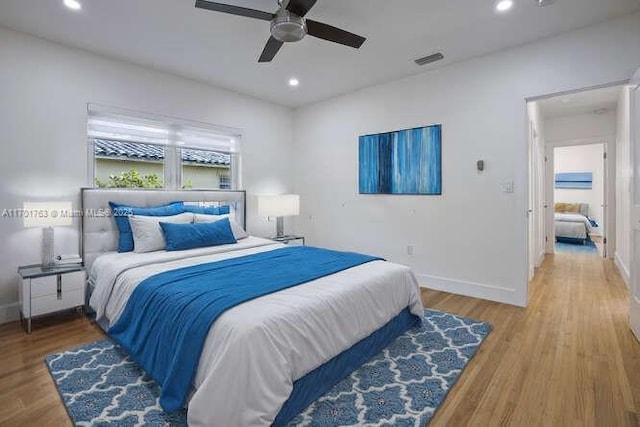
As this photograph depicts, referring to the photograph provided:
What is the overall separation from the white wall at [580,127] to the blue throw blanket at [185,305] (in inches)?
219

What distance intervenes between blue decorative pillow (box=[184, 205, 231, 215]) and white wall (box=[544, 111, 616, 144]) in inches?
243

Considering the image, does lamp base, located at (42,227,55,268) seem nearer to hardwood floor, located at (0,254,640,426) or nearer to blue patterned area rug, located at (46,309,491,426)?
hardwood floor, located at (0,254,640,426)

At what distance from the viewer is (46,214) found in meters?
2.97

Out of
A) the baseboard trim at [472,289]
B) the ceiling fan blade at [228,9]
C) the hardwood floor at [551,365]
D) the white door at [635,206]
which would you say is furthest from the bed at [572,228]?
the ceiling fan blade at [228,9]

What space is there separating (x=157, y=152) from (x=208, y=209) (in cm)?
96

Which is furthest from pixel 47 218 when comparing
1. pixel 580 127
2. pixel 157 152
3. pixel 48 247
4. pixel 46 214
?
pixel 580 127

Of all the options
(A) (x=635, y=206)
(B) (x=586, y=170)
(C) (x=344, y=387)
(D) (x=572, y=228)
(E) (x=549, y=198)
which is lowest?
(C) (x=344, y=387)

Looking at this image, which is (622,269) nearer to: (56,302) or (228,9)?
(228,9)

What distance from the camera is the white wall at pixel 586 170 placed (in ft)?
27.4

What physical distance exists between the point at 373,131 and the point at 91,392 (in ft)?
13.3

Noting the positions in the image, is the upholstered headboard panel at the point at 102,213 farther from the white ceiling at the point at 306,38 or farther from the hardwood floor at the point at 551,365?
the hardwood floor at the point at 551,365

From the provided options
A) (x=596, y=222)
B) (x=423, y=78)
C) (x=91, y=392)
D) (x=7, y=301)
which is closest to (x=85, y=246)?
(x=7, y=301)

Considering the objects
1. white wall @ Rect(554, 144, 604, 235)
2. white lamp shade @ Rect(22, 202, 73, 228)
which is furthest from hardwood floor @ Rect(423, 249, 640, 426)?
white wall @ Rect(554, 144, 604, 235)

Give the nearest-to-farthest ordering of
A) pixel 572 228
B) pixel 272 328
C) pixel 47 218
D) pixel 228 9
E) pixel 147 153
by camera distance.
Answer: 1. pixel 272 328
2. pixel 228 9
3. pixel 47 218
4. pixel 147 153
5. pixel 572 228
